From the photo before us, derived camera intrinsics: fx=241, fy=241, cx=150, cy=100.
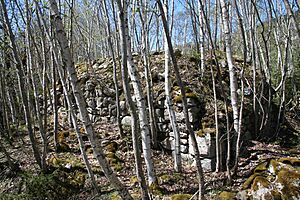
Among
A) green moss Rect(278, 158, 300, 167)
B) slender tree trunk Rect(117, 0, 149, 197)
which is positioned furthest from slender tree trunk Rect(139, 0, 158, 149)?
green moss Rect(278, 158, 300, 167)

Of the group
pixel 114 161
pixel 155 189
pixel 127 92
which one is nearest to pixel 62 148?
pixel 114 161

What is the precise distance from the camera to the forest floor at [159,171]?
18.2 feet

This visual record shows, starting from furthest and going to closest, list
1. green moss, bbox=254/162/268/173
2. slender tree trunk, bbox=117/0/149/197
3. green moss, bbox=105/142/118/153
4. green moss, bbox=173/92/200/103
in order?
green moss, bbox=105/142/118/153
green moss, bbox=173/92/200/103
green moss, bbox=254/162/268/173
slender tree trunk, bbox=117/0/149/197

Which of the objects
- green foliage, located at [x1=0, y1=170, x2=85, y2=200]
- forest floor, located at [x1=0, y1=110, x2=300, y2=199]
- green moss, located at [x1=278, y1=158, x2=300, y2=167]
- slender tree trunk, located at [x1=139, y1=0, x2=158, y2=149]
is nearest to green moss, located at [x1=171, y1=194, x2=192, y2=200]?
forest floor, located at [x1=0, y1=110, x2=300, y2=199]

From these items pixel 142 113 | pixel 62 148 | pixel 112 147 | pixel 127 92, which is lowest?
pixel 112 147

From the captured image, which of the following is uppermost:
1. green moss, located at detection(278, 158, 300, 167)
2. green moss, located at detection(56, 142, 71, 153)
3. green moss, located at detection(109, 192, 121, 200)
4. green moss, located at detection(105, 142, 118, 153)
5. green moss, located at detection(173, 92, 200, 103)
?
green moss, located at detection(173, 92, 200, 103)

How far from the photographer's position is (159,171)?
6.59m

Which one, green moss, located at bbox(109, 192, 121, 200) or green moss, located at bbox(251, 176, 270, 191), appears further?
green moss, located at bbox(109, 192, 121, 200)

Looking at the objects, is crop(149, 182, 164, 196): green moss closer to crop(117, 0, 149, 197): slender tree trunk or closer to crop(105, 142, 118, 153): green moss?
crop(117, 0, 149, 197): slender tree trunk

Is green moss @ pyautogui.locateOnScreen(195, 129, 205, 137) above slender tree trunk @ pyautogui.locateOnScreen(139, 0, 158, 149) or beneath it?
beneath

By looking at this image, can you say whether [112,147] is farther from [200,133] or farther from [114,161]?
[200,133]

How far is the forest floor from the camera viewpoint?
555 cm

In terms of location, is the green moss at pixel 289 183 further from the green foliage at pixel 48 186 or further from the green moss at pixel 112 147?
the green moss at pixel 112 147

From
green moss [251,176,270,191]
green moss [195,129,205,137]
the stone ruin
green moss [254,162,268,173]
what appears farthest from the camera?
green moss [195,129,205,137]
